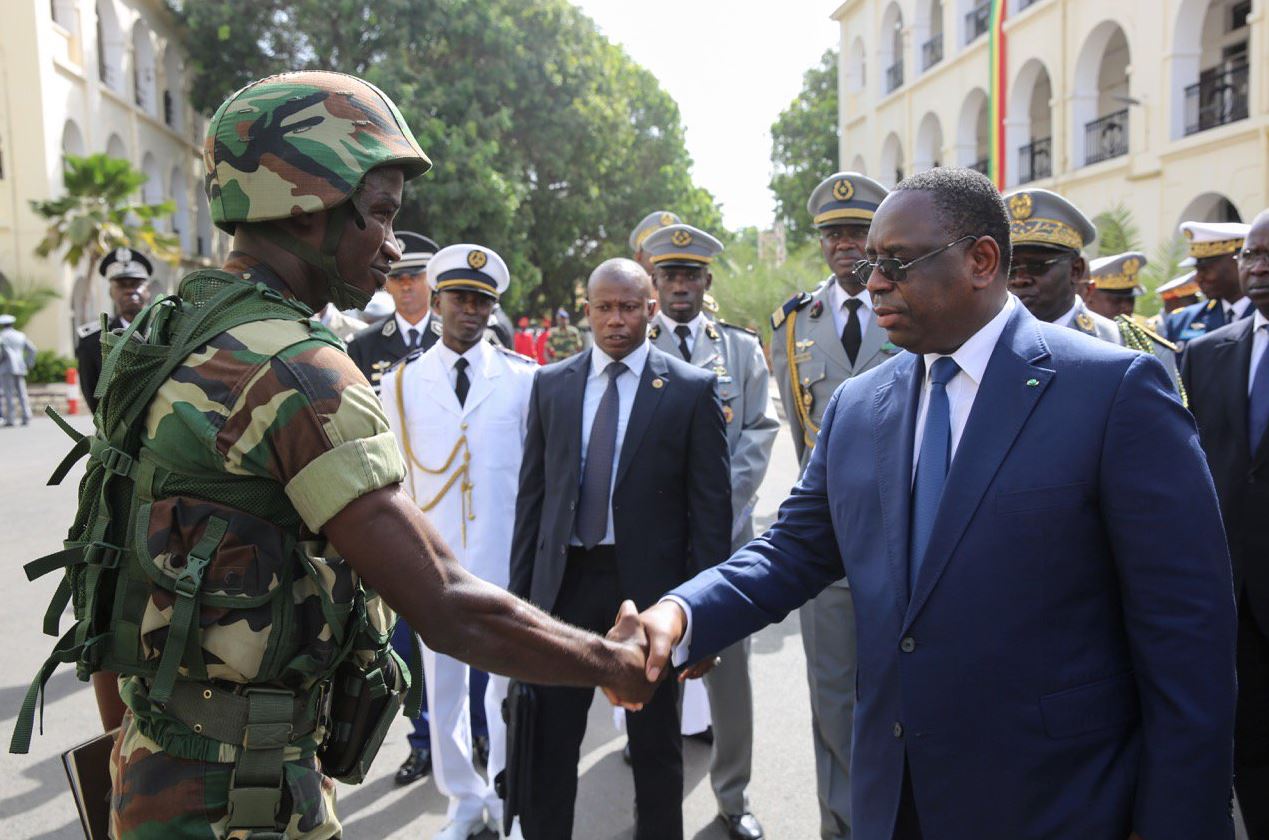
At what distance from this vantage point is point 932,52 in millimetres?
29922

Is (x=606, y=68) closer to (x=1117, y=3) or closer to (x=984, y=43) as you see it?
(x=984, y=43)

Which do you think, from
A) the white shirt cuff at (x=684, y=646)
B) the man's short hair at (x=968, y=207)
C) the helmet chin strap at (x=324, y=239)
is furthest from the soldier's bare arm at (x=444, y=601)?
the man's short hair at (x=968, y=207)

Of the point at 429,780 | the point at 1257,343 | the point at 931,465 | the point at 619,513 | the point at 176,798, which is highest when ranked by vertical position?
the point at 1257,343

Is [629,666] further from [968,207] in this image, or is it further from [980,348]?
[968,207]

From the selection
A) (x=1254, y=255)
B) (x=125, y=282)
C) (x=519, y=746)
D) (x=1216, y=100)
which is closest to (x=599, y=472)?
(x=519, y=746)

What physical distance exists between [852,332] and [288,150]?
3.00m

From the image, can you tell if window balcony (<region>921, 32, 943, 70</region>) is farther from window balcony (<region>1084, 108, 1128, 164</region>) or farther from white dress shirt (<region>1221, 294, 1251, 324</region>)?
white dress shirt (<region>1221, 294, 1251, 324</region>)

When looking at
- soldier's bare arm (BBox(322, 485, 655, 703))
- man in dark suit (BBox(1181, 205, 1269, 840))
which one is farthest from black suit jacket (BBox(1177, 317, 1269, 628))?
soldier's bare arm (BBox(322, 485, 655, 703))

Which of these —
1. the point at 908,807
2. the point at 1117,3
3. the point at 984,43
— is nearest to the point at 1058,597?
the point at 908,807

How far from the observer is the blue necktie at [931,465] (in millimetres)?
2248

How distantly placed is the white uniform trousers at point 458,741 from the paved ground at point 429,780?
0.73 ft

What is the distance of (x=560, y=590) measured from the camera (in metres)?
3.99

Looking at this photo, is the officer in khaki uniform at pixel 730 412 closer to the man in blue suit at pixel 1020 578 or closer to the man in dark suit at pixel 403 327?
the man in dark suit at pixel 403 327

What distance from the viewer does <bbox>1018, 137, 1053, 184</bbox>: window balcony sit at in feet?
80.4
